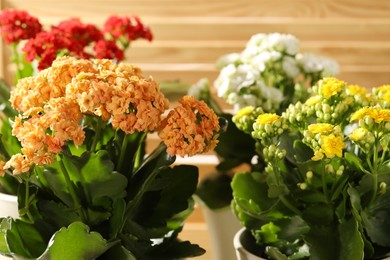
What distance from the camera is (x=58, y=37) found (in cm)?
104

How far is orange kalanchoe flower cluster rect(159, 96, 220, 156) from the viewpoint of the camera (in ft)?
2.53

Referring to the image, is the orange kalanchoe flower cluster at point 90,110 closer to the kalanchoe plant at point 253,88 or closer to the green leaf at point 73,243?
the green leaf at point 73,243

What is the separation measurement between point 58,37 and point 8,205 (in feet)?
0.79

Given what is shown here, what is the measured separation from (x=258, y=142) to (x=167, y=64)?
614 mm

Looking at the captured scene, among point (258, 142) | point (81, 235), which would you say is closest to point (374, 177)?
point (258, 142)

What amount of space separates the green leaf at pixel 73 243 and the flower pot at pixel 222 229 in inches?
14.7

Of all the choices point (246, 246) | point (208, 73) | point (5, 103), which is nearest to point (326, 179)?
point (246, 246)

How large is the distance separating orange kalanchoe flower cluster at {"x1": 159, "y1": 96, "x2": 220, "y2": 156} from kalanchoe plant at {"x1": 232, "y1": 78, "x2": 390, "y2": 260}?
0.21ft

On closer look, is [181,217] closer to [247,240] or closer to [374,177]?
[247,240]

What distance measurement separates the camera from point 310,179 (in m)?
0.85

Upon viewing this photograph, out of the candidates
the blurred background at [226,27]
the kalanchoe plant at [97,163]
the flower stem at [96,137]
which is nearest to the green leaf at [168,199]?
the kalanchoe plant at [97,163]

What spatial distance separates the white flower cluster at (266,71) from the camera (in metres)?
1.08

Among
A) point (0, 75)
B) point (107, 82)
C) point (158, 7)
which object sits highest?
point (107, 82)

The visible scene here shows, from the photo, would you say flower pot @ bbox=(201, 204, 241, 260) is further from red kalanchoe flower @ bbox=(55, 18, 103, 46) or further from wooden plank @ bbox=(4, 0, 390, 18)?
wooden plank @ bbox=(4, 0, 390, 18)
